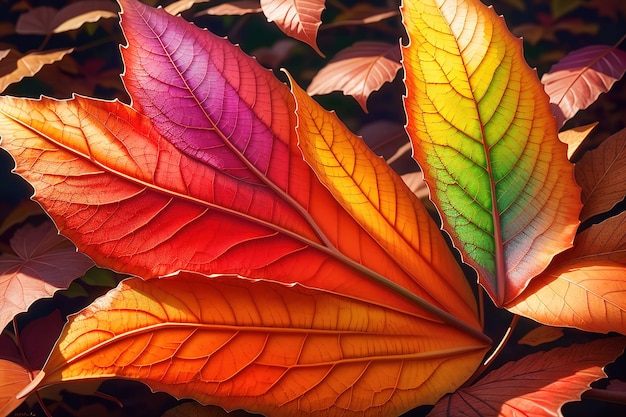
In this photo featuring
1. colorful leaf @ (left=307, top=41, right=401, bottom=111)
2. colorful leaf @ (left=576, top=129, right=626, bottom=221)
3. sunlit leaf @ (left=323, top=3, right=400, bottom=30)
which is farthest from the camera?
sunlit leaf @ (left=323, top=3, right=400, bottom=30)

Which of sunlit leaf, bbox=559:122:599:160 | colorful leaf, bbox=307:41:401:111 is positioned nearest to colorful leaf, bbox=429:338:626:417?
sunlit leaf, bbox=559:122:599:160

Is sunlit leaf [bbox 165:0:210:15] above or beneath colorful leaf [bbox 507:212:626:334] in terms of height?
above

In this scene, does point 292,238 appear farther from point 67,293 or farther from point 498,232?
point 67,293

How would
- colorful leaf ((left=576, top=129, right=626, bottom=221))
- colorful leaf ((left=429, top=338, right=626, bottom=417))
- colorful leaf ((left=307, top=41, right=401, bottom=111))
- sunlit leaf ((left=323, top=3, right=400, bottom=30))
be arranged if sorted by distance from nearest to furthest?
colorful leaf ((left=429, top=338, right=626, bottom=417)) → colorful leaf ((left=576, top=129, right=626, bottom=221)) → colorful leaf ((left=307, top=41, right=401, bottom=111)) → sunlit leaf ((left=323, top=3, right=400, bottom=30))

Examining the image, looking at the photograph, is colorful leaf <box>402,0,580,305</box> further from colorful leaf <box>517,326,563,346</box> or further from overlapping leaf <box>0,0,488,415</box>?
colorful leaf <box>517,326,563,346</box>

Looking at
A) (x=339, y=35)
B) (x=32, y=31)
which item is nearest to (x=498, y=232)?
(x=339, y=35)

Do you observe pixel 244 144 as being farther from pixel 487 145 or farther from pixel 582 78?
pixel 582 78
